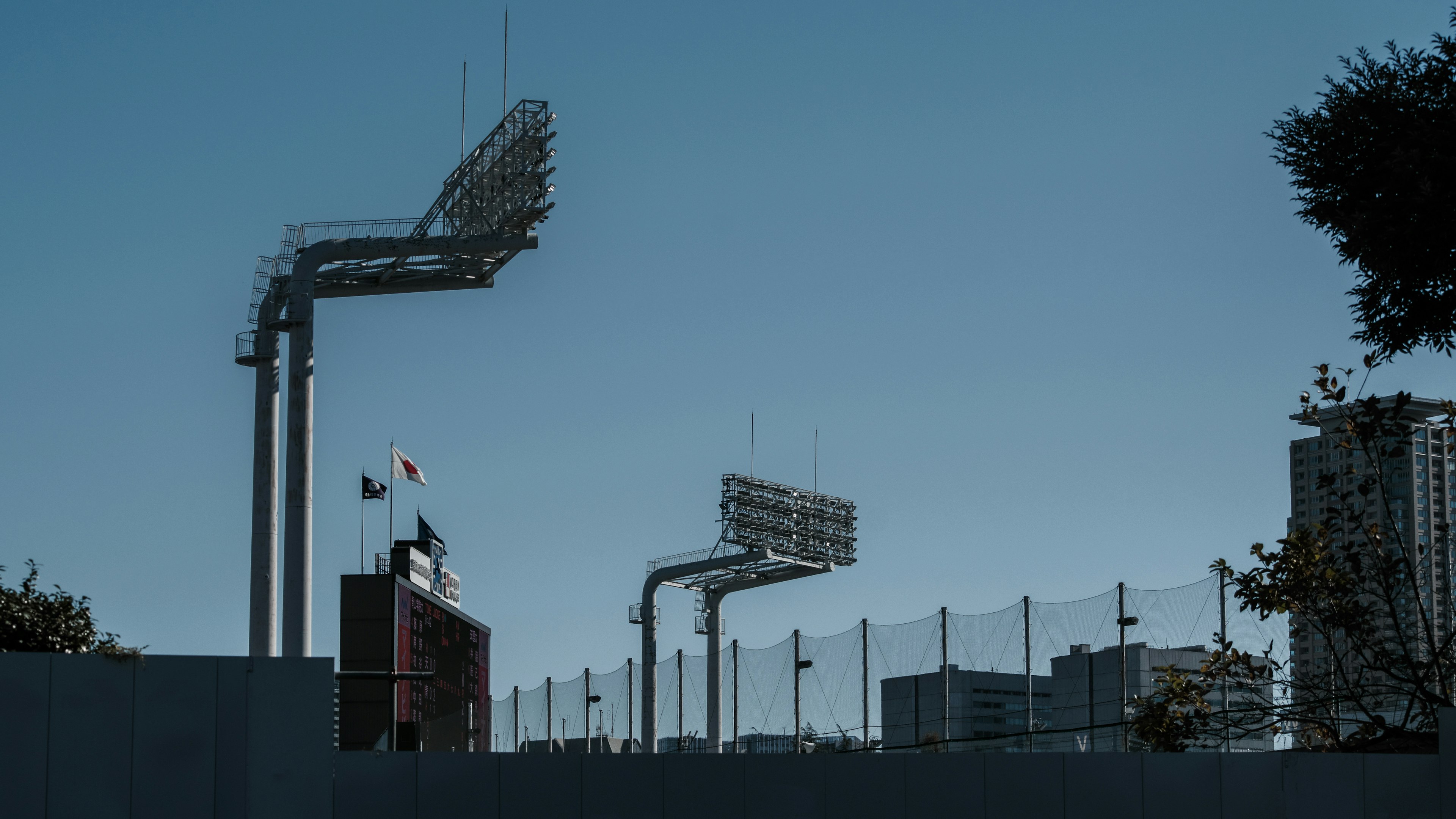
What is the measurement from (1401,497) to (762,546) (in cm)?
4773

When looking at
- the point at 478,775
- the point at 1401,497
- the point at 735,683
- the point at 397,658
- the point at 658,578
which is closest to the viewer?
the point at 478,775

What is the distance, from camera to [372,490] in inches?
1704

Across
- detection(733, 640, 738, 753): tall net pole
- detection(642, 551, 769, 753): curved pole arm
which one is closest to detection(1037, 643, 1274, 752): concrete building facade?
detection(733, 640, 738, 753): tall net pole

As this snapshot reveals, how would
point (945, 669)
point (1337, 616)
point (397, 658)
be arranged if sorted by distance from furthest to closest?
point (945, 669) → point (397, 658) → point (1337, 616)

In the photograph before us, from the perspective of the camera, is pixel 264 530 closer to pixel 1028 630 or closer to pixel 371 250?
pixel 371 250

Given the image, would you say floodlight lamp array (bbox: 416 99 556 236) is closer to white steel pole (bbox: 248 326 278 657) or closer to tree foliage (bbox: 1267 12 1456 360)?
white steel pole (bbox: 248 326 278 657)

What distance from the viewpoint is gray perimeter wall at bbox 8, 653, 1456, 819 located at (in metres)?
12.9

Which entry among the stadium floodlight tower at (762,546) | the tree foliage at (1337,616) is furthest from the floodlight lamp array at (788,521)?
the tree foliage at (1337,616)

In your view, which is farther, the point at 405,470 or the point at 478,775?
the point at 405,470

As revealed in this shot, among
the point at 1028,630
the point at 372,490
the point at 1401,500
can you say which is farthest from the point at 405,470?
the point at 1401,500

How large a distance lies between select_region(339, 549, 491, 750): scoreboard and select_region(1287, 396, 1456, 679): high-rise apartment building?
56.8 feet

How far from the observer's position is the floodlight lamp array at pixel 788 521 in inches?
2830

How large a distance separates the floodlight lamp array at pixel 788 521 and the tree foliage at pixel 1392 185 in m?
53.7

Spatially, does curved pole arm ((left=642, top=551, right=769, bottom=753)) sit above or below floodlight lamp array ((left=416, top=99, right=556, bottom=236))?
below
